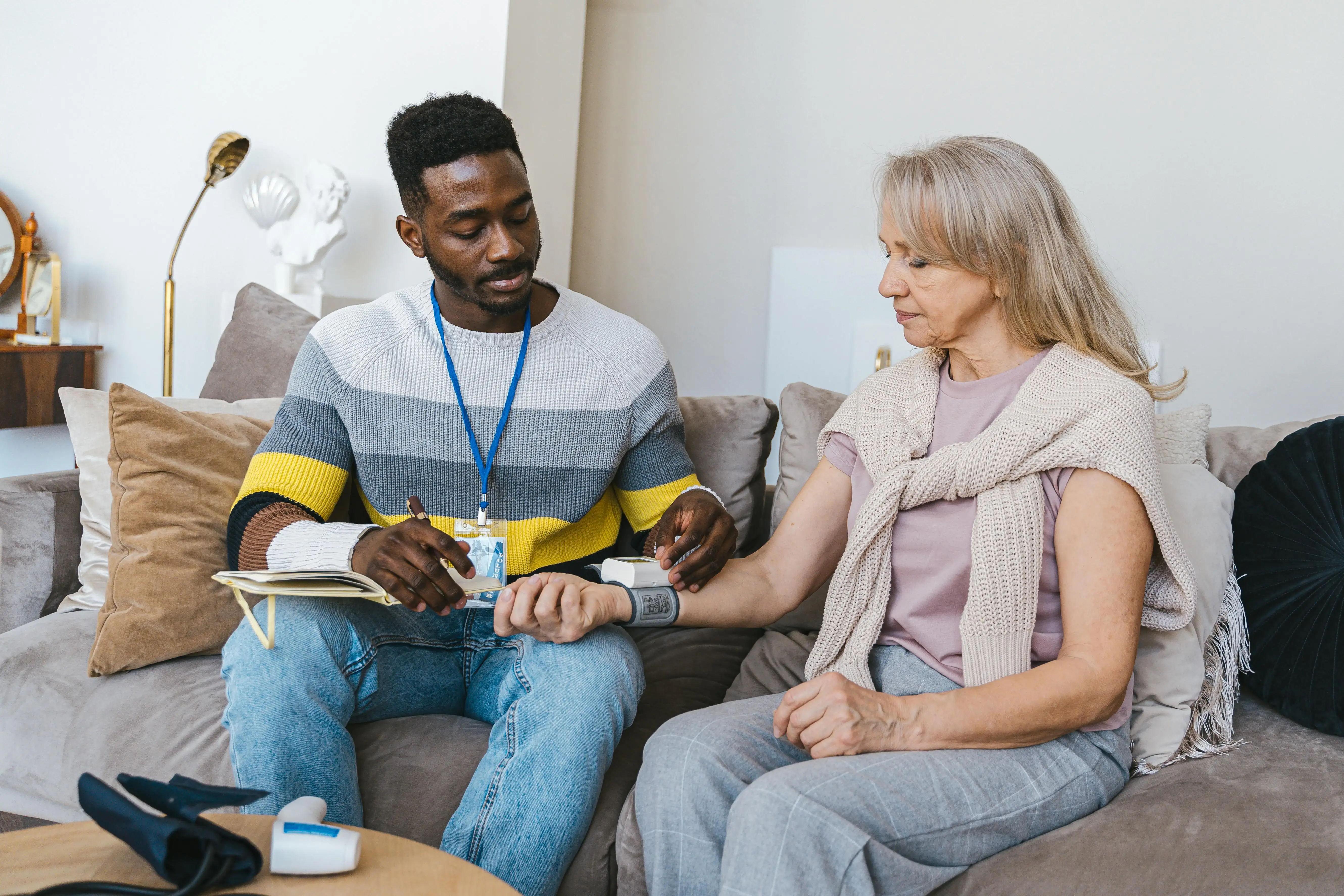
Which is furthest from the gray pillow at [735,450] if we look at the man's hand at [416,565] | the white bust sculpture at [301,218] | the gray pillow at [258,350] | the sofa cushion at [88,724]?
the white bust sculpture at [301,218]

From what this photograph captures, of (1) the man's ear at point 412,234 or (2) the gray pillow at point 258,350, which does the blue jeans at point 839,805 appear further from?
(2) the gray pillow at point 258,350

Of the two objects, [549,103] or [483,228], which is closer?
[483,228]

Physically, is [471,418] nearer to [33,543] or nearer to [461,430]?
[461,430]

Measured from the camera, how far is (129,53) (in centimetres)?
282

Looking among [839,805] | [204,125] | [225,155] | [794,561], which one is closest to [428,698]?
[794,561]

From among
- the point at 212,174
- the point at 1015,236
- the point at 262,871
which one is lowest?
the point at 262,871

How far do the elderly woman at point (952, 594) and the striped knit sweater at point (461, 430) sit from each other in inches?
9.3

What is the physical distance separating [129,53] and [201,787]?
254cm

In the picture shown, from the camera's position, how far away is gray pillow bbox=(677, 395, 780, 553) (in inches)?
75.2

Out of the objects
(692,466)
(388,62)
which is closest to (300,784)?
(692,466)

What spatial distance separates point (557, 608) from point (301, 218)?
1.64 meters

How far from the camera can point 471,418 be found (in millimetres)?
1597

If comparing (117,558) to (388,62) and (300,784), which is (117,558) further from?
(388,62)

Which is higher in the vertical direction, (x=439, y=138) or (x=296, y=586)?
(x=439, y=138)
